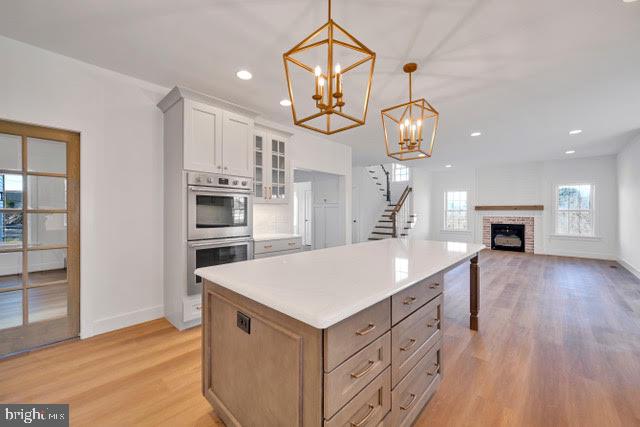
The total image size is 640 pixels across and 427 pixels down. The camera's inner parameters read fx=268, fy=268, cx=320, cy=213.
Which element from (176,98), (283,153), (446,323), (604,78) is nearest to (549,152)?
(604,78)

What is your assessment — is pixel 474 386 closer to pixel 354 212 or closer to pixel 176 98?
pixel 176 98

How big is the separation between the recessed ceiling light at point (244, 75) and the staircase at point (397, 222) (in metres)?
5.87

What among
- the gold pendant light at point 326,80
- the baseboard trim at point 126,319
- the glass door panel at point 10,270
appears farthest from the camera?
the baseboard trim at point 126,319

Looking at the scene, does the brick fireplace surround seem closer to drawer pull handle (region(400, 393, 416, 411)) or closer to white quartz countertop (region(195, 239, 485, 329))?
white quartz countertop (region(195, 239, 485, 329))

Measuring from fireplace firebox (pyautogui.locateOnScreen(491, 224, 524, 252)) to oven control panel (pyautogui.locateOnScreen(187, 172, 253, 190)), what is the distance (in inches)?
324

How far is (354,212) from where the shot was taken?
8.84m

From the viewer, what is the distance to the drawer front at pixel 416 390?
1321mm

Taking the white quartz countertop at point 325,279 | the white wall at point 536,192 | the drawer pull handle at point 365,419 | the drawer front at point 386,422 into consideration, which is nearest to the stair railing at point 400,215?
the white wall at point 536,192

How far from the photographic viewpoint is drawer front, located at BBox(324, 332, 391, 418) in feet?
3.11

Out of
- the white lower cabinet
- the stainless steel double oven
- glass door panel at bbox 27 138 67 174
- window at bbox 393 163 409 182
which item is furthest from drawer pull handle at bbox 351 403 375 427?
window at bbox 393 163 409 182

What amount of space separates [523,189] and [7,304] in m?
10.4

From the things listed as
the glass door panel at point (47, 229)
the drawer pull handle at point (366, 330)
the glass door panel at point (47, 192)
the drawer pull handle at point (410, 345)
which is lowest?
the drawer pull handle at point (410, 345)

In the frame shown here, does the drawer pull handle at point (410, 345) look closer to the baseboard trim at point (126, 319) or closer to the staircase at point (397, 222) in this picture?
the baseboard trim at point (126, 319)

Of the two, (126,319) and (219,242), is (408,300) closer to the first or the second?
(219,242)
